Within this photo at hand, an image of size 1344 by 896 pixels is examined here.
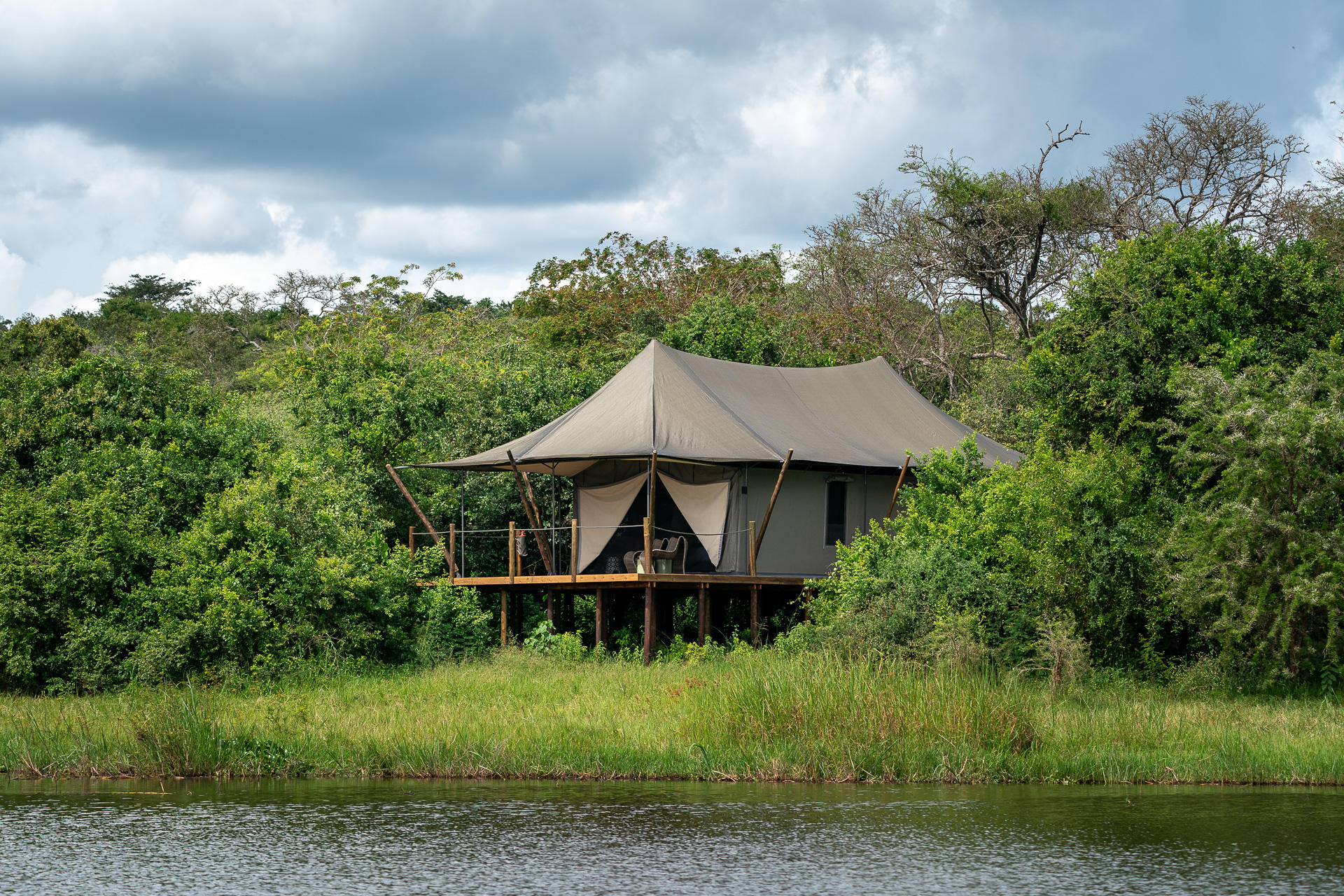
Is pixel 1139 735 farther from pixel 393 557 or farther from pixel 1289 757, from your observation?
pixel 393 557

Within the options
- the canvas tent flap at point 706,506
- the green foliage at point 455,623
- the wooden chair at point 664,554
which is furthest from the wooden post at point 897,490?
the green foliage at point 455,623

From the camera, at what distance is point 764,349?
29281 mm

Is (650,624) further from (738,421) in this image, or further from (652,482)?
(738,421)

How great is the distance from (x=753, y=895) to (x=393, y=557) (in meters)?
13.8

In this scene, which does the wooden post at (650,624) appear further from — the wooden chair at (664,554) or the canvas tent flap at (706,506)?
the canvas tent flap at (706,506)

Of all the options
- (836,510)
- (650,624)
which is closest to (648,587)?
(650,624)

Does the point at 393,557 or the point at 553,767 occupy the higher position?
the point at 393,557

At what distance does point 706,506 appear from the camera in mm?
20594

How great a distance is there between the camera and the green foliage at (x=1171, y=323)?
18.5m

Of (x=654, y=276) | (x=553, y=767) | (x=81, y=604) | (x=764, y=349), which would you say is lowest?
(x=553, y=767)

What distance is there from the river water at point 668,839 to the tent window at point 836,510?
10.9 meters

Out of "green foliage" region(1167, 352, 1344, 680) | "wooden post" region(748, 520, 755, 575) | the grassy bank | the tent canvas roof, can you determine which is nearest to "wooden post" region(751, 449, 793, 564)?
"wooden post" region(748, 520, 755, 575)

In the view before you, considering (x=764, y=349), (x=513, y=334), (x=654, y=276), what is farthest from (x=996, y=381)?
(x=513, y=334)

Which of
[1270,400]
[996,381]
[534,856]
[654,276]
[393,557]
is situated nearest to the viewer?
[534,856]
